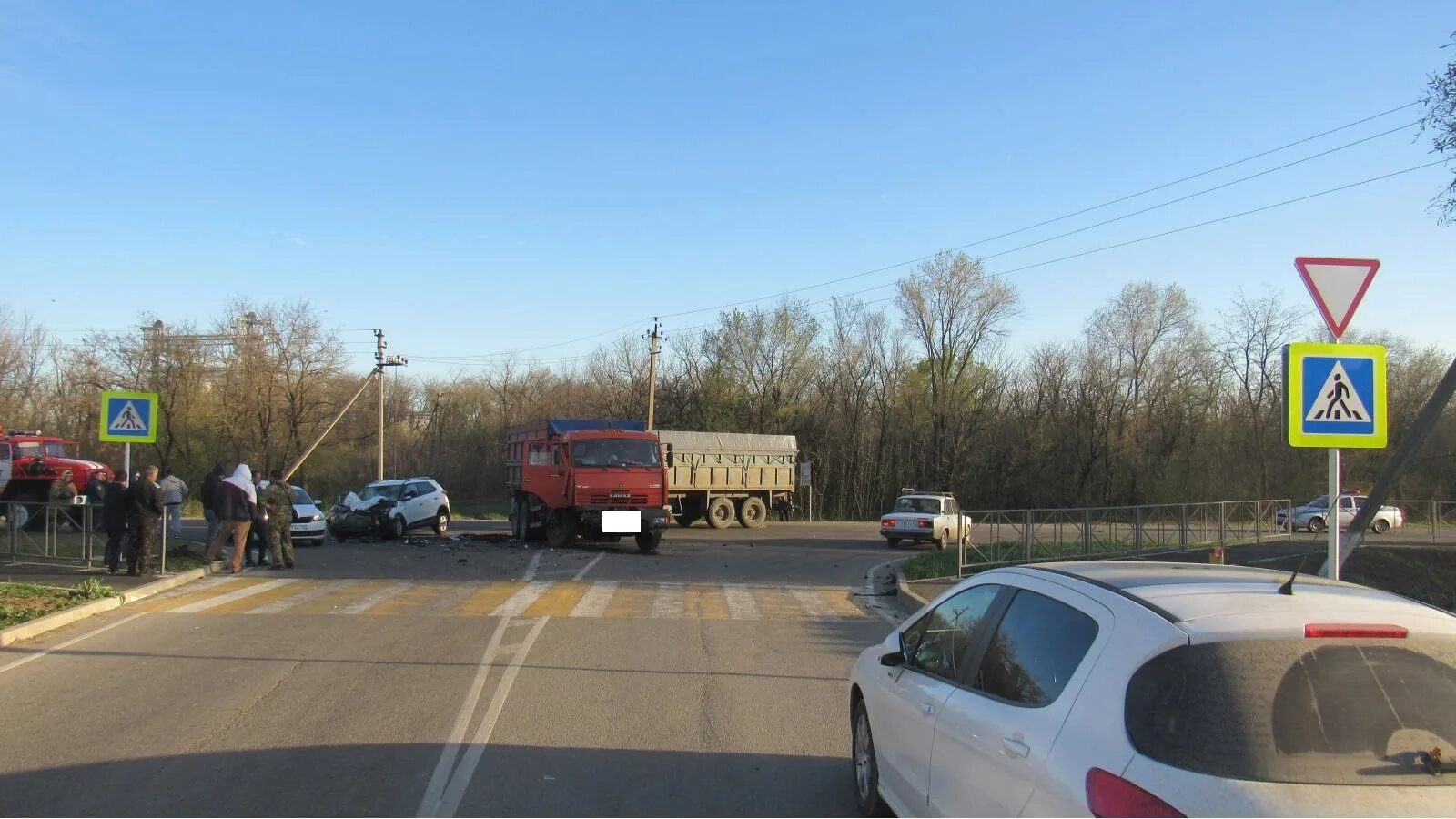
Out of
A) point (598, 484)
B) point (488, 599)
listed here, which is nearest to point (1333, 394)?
point (488, 599)

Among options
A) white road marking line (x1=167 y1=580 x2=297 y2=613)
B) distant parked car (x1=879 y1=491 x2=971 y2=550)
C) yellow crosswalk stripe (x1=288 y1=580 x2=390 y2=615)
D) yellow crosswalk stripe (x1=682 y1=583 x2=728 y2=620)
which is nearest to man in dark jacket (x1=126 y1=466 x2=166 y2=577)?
white road marking line (x1=167 y1=580 x2=297 y2=613)

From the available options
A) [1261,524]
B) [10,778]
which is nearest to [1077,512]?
[1261,524]

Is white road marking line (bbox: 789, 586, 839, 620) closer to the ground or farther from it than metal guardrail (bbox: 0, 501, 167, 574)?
closer to the ground

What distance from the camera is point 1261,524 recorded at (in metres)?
24.9

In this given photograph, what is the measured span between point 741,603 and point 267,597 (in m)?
6.84

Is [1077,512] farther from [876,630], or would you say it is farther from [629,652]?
[629,652]

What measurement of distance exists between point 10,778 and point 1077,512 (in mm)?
18914

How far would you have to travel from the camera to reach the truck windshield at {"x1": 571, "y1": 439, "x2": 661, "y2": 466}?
23.4 metres

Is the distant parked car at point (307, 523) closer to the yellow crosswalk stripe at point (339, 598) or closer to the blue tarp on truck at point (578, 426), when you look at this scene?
the blue tarp on truck at point (578, 426)

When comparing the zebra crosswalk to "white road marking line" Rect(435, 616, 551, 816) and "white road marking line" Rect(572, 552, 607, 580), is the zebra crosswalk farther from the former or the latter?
"white road marking line" Rect(435, 616, 551, 816)

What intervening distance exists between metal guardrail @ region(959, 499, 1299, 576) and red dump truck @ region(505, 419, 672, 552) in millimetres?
7553


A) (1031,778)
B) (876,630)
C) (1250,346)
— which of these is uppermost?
(1250,346)

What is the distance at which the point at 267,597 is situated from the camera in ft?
46.8

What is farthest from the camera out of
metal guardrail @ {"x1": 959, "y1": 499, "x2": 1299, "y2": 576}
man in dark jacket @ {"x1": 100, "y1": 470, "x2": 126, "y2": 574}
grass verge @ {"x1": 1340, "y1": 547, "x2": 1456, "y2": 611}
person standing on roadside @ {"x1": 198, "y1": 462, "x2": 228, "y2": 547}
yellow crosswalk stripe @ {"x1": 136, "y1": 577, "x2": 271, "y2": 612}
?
metal guardrail @ {"x1": 959, "y1": 499, "x2": 1299, "y2": 576}
